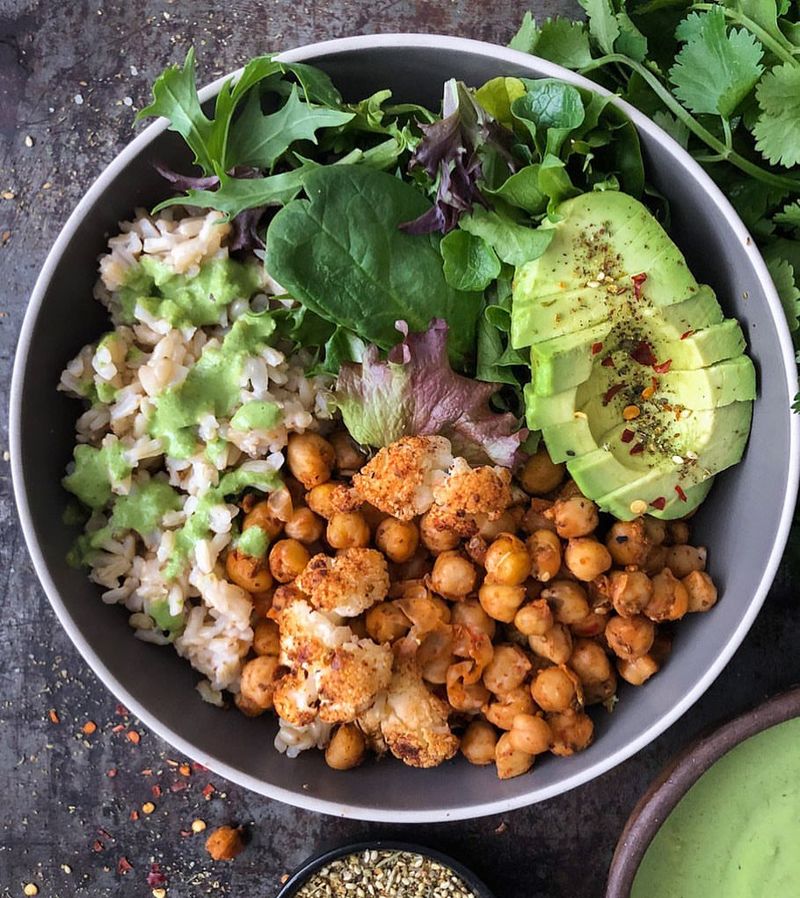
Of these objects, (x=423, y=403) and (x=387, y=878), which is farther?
(x=387, y=878)

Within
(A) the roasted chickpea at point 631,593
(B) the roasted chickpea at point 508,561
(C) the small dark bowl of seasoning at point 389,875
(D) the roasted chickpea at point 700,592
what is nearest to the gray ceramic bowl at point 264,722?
(D) the roasted chickpea at point 700,592

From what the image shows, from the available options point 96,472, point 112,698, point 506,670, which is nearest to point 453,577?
point 506,670

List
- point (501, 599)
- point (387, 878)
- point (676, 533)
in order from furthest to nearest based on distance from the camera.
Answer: point (387, 878), point (676, 533), point (501, 599)

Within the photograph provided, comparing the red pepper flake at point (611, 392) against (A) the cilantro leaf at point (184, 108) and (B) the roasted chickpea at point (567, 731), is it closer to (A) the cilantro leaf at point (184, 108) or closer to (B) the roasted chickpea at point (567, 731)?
(B) the roasted chickpea at point (567, 731)

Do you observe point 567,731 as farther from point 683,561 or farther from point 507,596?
point 683,561

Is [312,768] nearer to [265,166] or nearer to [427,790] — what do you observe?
[427,790]

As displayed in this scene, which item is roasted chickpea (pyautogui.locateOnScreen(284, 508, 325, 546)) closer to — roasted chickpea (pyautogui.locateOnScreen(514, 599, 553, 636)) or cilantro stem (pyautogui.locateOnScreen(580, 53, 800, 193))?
roasted chickpea (pyautogui.locateOnScreen(514, 599, 553, 636))
